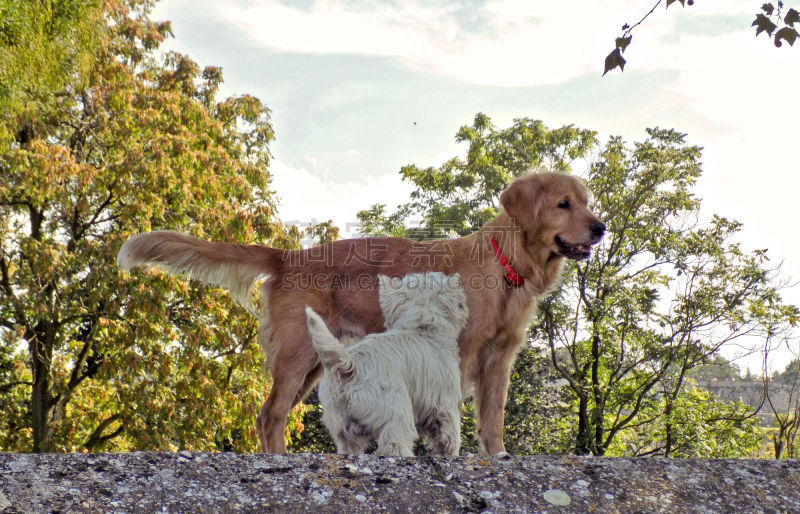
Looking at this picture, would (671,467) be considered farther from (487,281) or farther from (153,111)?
(153,111)

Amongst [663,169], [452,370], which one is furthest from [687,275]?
[452,370]

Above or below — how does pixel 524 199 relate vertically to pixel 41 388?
above

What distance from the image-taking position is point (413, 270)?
213 inches

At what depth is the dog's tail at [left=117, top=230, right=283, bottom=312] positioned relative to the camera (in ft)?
18.4

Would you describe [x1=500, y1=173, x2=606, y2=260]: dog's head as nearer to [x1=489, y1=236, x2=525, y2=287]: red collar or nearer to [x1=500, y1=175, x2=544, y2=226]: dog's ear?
[x1=500, y1=175, x2=544, y2=226]: dog's ear

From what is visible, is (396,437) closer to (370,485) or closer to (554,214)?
(370,485)

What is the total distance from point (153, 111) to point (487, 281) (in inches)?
469

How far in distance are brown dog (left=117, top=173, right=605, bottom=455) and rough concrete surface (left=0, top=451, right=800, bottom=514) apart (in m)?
1.61

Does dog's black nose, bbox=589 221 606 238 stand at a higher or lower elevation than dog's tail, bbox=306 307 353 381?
higher

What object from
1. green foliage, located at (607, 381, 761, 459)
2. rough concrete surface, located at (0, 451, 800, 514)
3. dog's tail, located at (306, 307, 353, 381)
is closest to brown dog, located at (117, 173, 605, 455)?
dog's tail, located at (306, 307, 353, 381)

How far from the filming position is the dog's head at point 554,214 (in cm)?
522

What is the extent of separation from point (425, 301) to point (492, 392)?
1.04m

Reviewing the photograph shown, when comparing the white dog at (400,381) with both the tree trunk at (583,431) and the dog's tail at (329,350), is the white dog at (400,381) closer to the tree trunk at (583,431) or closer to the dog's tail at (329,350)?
the dog's tail at (329,350)

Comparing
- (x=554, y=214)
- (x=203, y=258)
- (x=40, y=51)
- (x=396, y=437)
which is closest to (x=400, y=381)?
(x=396, y=437)
